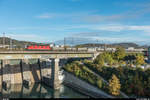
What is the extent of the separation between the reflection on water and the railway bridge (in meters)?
2.12

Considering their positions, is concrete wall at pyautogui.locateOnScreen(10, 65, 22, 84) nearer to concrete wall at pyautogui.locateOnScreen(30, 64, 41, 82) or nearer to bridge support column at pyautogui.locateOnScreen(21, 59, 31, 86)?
bridge support column at pyautogui.locateOnScreen(21, 59, 31, 86)

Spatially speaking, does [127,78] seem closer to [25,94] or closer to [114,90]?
[114,90]

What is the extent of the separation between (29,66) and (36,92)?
13.3 m

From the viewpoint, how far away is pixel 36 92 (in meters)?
39.8

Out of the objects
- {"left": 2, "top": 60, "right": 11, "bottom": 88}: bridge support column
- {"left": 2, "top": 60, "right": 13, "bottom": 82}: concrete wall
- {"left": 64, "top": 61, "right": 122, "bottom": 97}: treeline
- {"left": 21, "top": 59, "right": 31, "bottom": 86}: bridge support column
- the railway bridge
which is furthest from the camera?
{"left": 21, "top": 59, "right": 31, "bottom": 86}: bridge support column

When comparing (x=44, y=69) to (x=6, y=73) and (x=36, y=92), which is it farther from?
(x=36, y=92)

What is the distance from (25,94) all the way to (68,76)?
1496cm

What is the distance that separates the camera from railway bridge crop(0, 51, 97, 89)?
4112 cm

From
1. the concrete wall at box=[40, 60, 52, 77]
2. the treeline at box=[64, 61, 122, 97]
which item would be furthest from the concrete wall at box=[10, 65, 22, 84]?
the treeline at box=[64, 61, 122, 97]

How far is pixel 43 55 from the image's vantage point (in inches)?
1741

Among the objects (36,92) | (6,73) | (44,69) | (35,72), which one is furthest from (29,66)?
(36,92)

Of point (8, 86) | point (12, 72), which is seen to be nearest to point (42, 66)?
point (12, 72)

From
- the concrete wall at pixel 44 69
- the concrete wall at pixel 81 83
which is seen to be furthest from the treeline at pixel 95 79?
the concrete wall at pixel 44 69

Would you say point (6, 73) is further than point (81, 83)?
Yes
